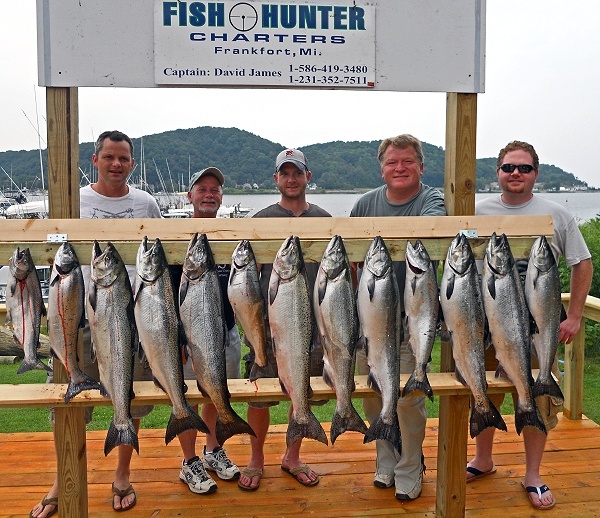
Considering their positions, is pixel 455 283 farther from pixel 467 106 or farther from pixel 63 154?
pixel 63 154

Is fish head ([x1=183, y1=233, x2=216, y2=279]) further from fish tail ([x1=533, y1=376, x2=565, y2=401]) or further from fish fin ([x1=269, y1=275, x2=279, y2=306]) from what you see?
fish tail ([x1=533, y1=376, x2=565, y2=401])

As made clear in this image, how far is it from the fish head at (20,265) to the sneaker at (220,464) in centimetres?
198

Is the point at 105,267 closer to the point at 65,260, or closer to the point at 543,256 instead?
the point at 65,260

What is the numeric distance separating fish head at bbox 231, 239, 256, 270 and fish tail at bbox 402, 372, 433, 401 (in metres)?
1.02

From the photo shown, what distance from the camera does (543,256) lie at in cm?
309

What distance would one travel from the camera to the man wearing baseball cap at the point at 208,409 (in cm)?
396

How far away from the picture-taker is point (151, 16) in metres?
3.18

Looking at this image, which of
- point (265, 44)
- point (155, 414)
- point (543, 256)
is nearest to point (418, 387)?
point (543, 256)

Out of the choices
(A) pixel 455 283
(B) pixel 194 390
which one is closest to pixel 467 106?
(A) pixel 455 283

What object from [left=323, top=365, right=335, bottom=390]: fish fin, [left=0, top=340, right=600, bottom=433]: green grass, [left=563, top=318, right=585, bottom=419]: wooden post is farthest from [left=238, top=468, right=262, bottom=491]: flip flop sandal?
[left=563, top=318, right=585, bottom=419]: wooden post

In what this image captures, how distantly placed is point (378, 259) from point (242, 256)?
68 cm

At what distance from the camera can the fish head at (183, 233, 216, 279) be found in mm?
2873

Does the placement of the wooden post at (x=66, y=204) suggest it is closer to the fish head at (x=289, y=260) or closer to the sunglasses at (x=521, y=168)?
the fish head at (x=289, y=260)

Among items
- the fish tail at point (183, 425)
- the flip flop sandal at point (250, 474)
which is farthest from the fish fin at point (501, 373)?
the flip flop sandal at point (250, 474)
